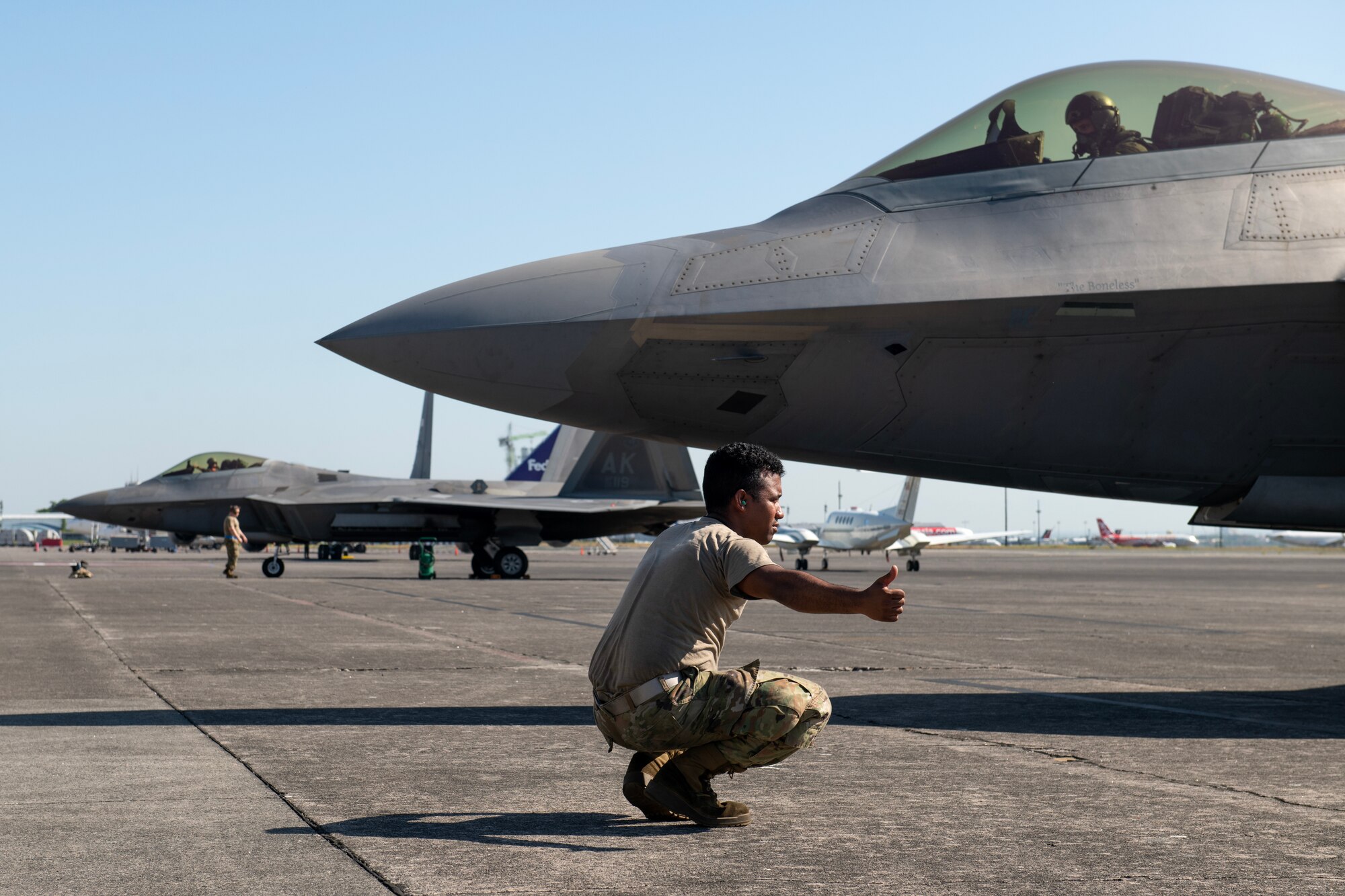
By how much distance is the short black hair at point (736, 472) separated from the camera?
4.16 meters

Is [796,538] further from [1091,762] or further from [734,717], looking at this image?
[734,717]

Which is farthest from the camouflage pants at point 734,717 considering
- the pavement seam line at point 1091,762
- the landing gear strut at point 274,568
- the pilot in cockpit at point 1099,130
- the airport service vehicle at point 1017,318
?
the landing gear strut at point 274,568

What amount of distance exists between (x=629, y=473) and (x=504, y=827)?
31398 millimetres

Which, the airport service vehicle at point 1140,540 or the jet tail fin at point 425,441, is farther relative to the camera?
the airport service vehicle at point 1140,540

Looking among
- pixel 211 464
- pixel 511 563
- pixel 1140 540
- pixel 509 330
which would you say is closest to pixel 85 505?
pixel 211 464

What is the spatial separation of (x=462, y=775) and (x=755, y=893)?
216 cm

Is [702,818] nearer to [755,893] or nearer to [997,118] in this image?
[755,893]

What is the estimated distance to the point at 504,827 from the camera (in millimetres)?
4145

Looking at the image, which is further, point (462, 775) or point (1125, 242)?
point (1125, 242)

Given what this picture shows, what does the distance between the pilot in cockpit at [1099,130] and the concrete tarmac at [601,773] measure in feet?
10.4

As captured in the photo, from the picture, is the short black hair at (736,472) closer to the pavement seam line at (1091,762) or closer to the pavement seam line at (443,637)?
the pavement seam line at (1091,762)

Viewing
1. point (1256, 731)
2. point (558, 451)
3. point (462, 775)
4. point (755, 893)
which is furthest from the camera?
point (558, 451)

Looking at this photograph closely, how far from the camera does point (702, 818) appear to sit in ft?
13.5

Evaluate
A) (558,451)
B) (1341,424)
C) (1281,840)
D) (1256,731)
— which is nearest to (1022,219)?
(1341,424)
